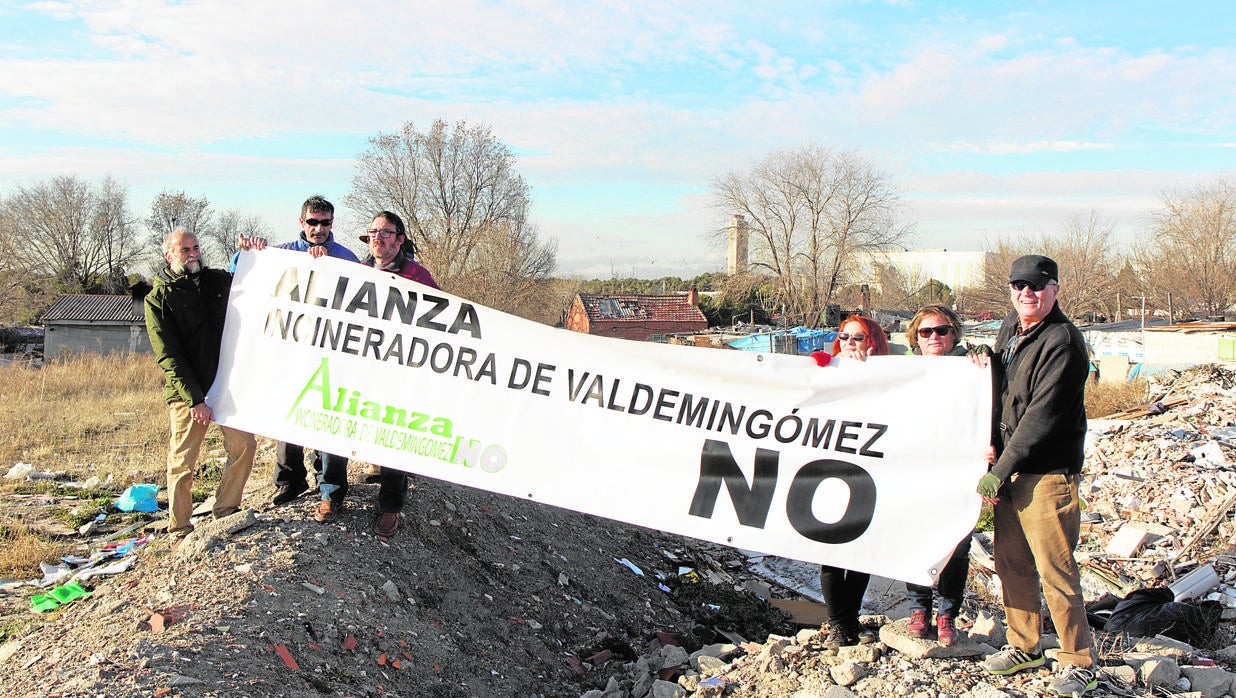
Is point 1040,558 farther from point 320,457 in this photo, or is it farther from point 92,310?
point 92,310

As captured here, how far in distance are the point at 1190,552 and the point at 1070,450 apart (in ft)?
18.7

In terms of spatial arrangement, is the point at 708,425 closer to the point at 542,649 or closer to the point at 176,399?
the point at 542,649

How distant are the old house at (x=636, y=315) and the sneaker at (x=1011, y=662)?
47.6m

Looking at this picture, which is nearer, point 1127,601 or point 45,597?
point 45,597

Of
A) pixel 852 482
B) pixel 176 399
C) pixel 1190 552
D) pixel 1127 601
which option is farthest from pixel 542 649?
pixel 1190 552

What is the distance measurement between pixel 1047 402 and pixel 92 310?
53.2 meters

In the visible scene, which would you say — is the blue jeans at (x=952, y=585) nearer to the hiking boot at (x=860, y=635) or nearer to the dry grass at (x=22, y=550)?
the hiking boot at (x=860, y=635)

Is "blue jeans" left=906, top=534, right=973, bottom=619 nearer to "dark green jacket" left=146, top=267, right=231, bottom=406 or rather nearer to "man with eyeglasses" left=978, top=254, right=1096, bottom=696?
"man with eyeglasses" left=978, top=254, right=1096, bottom=696

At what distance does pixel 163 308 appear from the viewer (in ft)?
16.8

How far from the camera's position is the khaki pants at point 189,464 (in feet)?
17.2

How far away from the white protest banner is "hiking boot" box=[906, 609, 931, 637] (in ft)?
0.94

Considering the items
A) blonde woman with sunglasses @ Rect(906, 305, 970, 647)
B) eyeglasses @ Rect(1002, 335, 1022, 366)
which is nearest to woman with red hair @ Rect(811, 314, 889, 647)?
blonde woman with sunglasses @ Rect(906, 305, 970, 647)

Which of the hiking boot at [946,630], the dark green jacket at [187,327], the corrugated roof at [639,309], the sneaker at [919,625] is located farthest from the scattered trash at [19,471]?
the corrugated roof at [639,309]

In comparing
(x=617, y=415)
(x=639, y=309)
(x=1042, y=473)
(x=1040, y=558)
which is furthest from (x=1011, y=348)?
(x=639, y=309)
